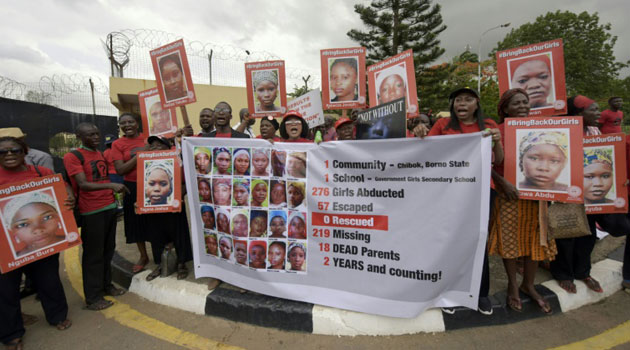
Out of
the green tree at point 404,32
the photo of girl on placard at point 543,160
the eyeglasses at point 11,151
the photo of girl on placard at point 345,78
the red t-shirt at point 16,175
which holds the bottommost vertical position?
the photo of girl on placard at point 543,160

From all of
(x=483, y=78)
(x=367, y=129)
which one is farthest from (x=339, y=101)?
(x=483, y=78)

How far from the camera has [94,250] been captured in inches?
109

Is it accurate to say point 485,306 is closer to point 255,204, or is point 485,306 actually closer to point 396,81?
point 255,204

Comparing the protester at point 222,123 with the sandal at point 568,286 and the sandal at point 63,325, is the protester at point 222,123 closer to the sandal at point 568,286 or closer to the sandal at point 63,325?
the sandal at point 63,325

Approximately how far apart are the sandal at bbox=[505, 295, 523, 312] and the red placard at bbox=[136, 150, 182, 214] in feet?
10.0

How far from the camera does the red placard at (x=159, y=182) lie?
2828 millimetres

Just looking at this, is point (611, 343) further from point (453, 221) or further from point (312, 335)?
point (312, 335)

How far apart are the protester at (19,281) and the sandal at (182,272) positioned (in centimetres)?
91

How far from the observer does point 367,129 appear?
2.57 metres

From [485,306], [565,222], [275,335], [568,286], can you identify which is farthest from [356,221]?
[568,286]

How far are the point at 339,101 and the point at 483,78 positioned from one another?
3339 centimetres

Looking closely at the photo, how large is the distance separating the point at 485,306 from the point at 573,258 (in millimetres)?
1178

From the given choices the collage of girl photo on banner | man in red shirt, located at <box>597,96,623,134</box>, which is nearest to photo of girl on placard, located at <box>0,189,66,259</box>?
the collage of girl photo on banner

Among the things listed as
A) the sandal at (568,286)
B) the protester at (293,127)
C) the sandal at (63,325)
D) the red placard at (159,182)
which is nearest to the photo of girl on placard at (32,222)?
the red placard at (159,182)
